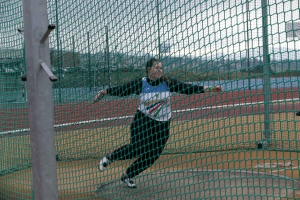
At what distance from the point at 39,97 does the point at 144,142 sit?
1592 mm

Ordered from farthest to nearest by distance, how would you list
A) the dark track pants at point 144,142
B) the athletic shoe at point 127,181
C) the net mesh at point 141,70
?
the athletic shoe at point 127,181 → the dark track pants at point 144,142 → the net mesh at point 141,70

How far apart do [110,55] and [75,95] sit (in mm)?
609

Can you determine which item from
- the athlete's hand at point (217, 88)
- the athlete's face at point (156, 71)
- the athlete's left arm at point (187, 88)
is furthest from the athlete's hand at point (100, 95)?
the athlete's hand at point (217, 88)

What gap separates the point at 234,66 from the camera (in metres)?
3.20

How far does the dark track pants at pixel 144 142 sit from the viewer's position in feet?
13.6

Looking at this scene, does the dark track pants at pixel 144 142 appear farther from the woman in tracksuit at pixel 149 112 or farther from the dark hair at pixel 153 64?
the dark hair at pixel 153 64

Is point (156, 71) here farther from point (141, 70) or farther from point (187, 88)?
point (187, 88)

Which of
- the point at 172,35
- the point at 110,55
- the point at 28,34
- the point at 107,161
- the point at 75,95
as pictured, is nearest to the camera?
the point at 28,34

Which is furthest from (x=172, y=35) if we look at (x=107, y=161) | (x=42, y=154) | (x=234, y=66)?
(x=107, y=161)

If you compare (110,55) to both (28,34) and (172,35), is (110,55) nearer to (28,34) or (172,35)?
(172,35)

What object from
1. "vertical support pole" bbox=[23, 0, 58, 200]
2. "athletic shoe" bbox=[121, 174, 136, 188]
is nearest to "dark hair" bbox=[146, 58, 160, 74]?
"vertical support pole" bbox=[23, 0, 58, 200]

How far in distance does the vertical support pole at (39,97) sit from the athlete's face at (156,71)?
118cm

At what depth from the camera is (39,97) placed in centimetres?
271

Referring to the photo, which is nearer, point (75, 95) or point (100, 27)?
point (100, 27)
